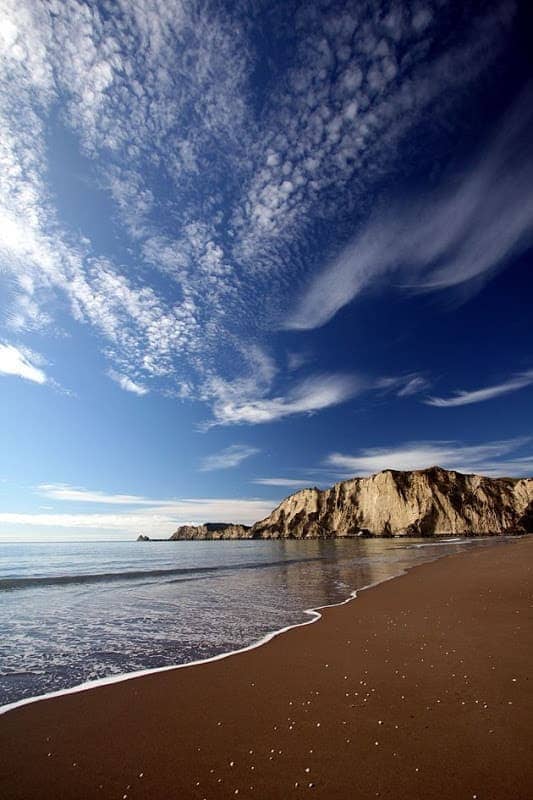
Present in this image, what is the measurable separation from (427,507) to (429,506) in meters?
0.72

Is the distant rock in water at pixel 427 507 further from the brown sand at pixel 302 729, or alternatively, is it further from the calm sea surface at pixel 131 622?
the brown sand at pixel 302 729

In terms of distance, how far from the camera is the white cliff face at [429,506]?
363 ft

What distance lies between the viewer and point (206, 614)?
13.7m

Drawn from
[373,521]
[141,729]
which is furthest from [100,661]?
[373,521]

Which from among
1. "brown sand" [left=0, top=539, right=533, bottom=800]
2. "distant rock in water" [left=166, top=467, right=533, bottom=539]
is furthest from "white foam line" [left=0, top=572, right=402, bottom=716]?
"distant rock in water" [left=166, top=467, right=533, bottom=539]

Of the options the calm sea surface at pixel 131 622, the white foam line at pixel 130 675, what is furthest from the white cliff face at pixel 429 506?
the white foam line at pixel 130 675

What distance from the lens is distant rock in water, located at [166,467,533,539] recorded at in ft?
363

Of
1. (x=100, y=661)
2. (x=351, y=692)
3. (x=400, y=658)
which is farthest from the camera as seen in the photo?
(x=100, y=661)

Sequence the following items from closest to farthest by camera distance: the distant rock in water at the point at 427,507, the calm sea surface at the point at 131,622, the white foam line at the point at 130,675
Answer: the white foam line at the point at 130,675 → the calm sea surface at the point at 131,622 → the distant rock in water at the point at 427,507

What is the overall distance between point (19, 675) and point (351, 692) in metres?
6.69

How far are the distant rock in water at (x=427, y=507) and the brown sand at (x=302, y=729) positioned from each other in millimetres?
113962

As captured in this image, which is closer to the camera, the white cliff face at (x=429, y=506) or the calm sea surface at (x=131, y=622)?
the calm sea surface at (x=131, y=622)

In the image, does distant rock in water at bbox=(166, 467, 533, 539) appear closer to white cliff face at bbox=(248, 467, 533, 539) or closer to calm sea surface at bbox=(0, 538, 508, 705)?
white cliff face at bbox=(248, 467, 533, 539)

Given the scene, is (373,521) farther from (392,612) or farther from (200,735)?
(200,735)
